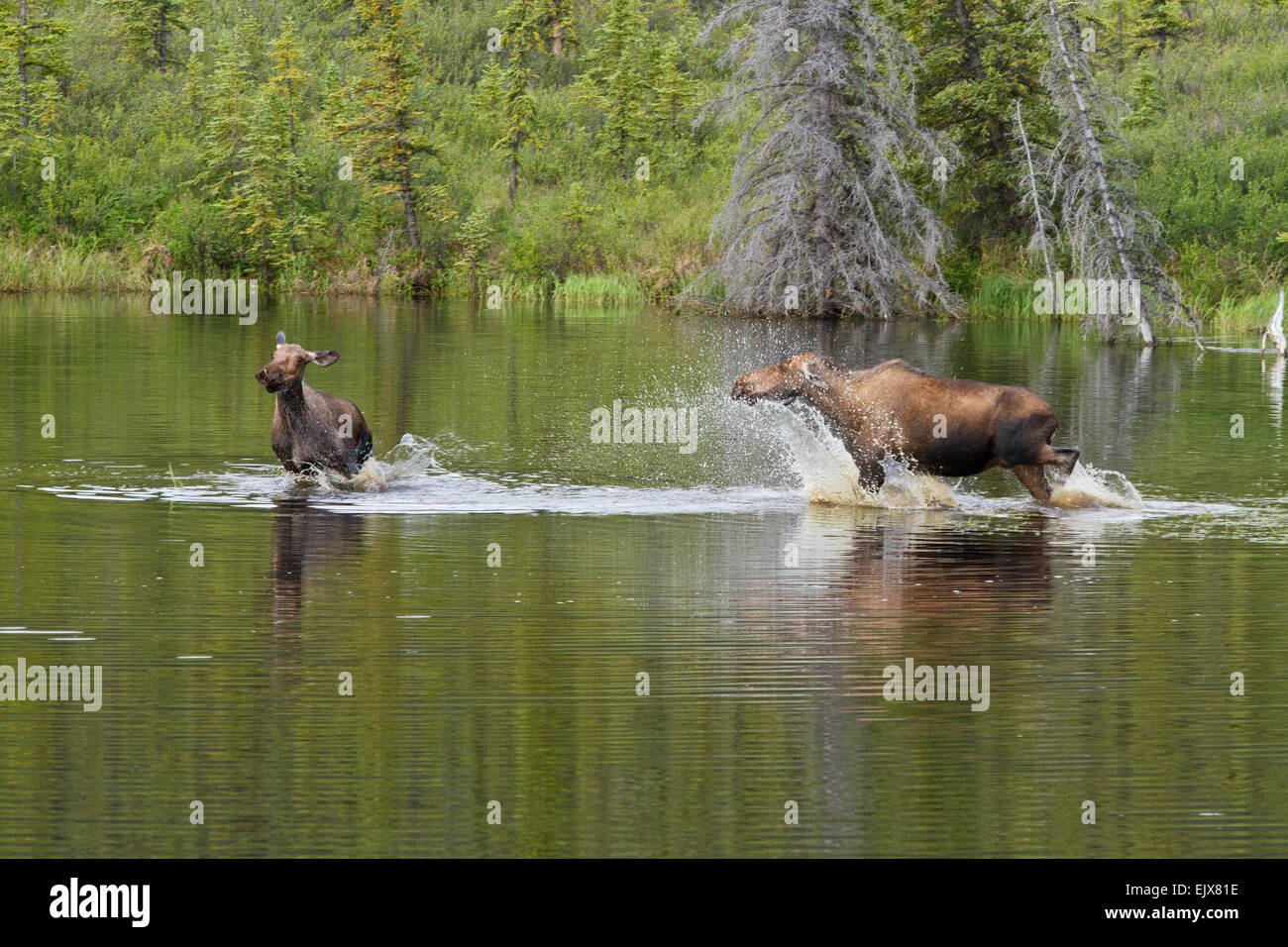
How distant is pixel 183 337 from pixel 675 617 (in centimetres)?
2972

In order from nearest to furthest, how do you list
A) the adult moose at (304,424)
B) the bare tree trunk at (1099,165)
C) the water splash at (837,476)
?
the water splash at (837,476)
the adult moose at (304,424)
the bare tree trunk at (1099,165)

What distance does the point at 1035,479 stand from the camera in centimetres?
1761

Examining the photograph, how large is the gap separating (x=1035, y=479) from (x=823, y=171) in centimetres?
2991

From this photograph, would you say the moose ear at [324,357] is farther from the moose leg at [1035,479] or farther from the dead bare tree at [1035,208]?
the dead bare tree at [1035,208]

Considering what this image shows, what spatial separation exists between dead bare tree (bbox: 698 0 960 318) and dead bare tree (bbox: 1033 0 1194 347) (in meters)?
5.11

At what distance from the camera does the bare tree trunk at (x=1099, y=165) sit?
39.9 meters

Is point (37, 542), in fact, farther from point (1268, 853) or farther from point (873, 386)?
point (1268, 853)

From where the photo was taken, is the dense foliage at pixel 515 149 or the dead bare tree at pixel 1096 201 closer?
the dead bare tree at pixel 1096 201

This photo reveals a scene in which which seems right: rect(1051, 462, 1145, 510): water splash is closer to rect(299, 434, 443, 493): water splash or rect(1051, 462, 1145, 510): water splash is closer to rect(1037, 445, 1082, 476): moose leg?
rect(1037, 445, 1082, 476): moose leg

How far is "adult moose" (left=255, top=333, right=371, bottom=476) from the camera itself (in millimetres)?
18219

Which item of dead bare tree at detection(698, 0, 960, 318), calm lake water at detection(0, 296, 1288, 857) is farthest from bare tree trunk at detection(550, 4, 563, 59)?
calm lake water at detection(0, 296, 1288, 857)

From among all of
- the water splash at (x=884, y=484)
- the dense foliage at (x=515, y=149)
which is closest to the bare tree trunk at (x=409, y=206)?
the dense foliage at (x=515, y=149)

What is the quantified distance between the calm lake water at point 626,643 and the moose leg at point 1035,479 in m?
0.20

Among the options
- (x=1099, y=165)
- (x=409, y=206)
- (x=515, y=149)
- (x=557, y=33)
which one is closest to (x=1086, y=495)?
(x=1099, y=165)
